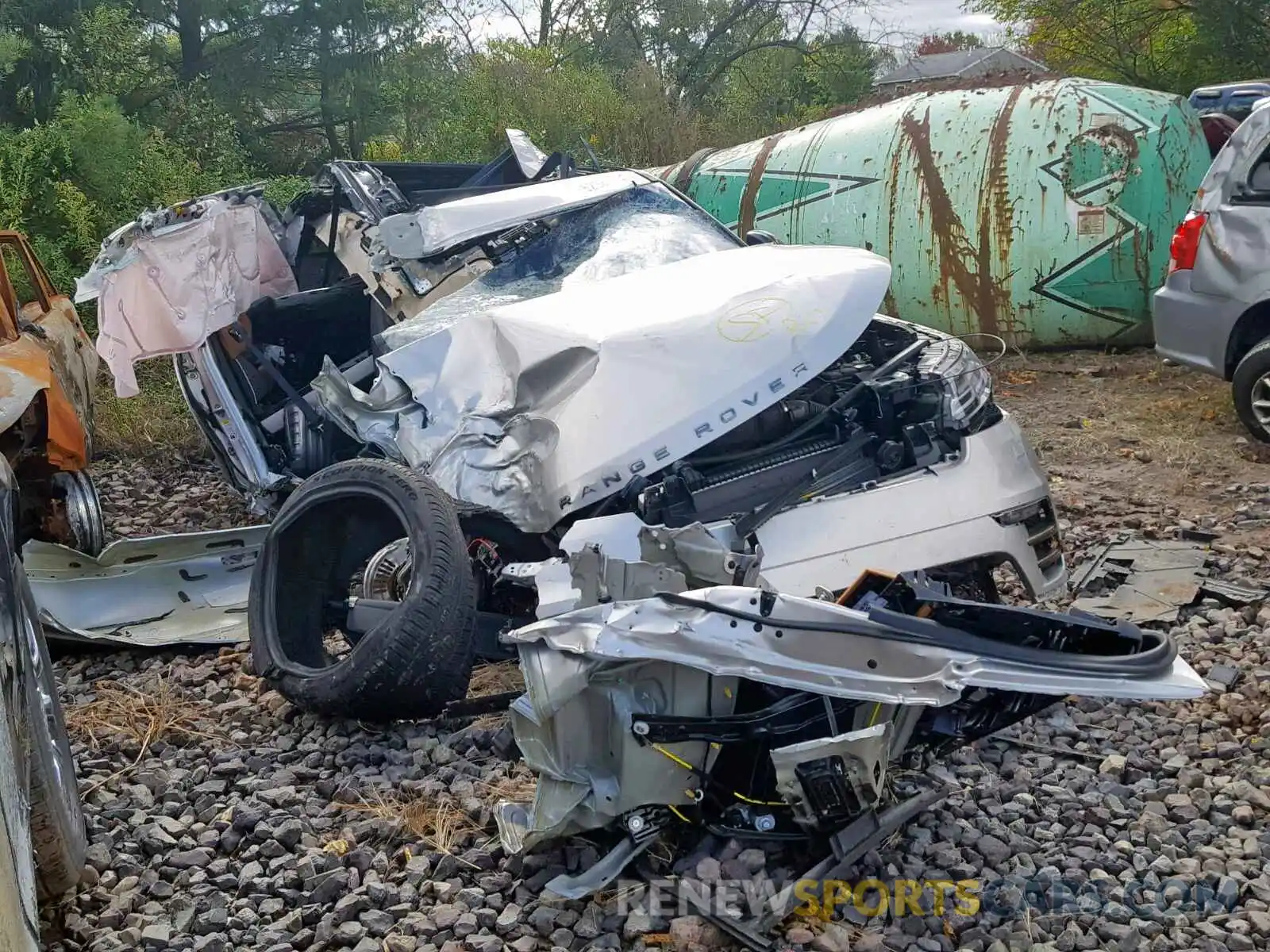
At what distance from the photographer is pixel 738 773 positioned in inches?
113

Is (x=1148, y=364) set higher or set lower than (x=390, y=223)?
lower

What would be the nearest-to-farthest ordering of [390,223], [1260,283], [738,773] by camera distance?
1. [738,773]
2. [390,223]
3. [1260,283]

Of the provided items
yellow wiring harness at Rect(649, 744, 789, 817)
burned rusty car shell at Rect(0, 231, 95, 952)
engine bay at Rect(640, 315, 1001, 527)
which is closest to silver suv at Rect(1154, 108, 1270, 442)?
engine bay at Rect(640, 315, 1001, 527)

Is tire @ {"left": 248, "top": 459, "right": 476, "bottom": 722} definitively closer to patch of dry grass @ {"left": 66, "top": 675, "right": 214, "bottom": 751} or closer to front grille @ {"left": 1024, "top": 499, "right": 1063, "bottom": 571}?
patch of dry grass @ {"left": 66, "top": 675, "right": 214, "bottom": 751}

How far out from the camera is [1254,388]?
671cm

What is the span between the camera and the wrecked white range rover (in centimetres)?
356

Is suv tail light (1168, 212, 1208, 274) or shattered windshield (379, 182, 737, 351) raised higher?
shattered windshield (379, 182, 737, 351)

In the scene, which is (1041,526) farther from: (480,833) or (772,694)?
(480,833)

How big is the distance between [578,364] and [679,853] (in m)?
1.62

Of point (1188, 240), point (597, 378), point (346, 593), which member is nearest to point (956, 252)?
point (1188, 240)

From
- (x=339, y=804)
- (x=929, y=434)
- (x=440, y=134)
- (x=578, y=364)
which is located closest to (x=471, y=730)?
(x=339, y=804)

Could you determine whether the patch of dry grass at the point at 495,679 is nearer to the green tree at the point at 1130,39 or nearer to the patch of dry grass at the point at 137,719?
the patch of dry grass at the point at 137,719

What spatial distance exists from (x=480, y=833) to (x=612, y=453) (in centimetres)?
118

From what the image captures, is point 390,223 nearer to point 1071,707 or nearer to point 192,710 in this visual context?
point 192,710
